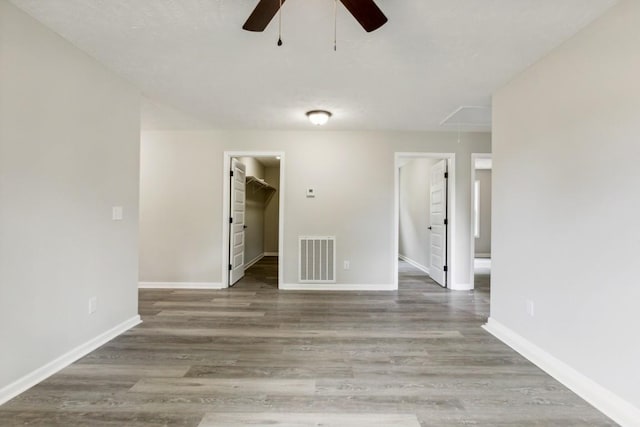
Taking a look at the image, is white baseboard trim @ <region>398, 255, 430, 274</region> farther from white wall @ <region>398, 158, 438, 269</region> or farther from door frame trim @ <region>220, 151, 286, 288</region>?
door frame trim @ <region>220, 151, 286, 288</region>

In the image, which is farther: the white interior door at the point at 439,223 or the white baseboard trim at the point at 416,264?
the white baseboard trim at the point at 416,264

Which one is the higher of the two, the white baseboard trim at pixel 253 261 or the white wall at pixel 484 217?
the white wall at pixel 484 217

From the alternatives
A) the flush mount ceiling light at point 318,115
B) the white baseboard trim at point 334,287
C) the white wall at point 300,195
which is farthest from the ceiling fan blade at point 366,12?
the white baseboard trim at point 334,287

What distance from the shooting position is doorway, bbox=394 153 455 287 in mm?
4477

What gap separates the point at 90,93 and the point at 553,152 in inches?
145

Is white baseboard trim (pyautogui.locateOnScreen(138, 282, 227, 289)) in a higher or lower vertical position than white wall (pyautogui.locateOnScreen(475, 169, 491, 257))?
lower

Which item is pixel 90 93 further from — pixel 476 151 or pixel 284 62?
pixel 476 151

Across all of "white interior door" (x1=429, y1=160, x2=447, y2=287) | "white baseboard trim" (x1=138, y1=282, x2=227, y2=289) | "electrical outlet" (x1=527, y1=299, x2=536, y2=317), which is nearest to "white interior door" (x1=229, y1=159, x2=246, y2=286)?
"white baseboard trim" (x1=138, y1=282, x2=227, y2=289)

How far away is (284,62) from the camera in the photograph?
242 centimetres

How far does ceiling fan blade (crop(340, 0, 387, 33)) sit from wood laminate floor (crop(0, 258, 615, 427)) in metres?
2.19

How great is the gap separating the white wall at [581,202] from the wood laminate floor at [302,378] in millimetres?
365

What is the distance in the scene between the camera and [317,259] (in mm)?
4430

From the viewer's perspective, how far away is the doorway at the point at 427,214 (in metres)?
4.48

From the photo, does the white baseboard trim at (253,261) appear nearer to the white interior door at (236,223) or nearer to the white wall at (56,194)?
the white interior door at (236,223)
